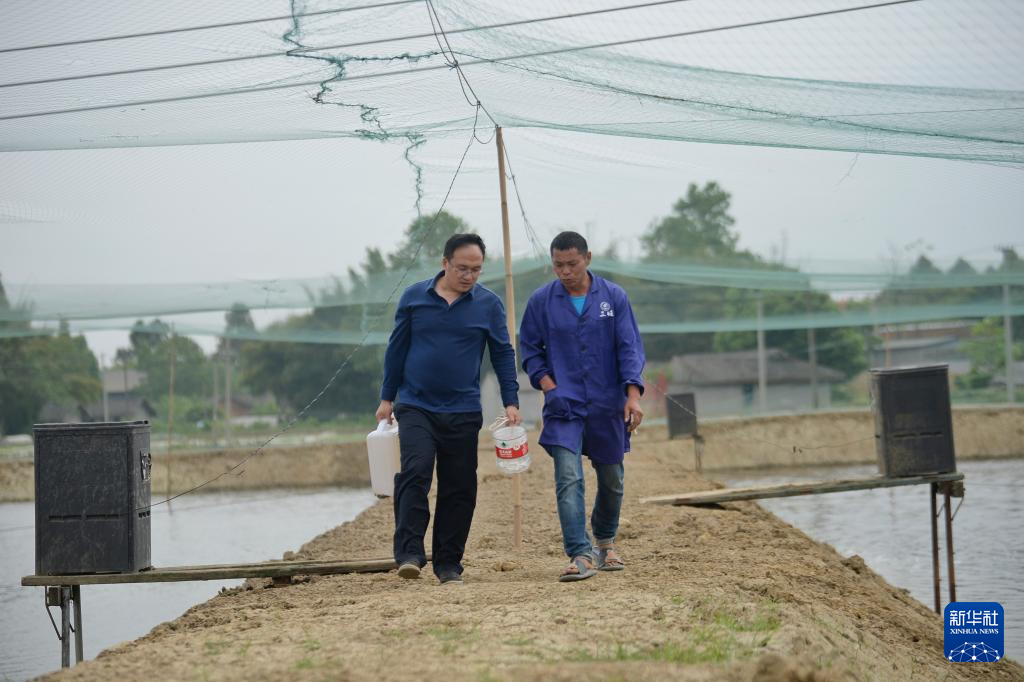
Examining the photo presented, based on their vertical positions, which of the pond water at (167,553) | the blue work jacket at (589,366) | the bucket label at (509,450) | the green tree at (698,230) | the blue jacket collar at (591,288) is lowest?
the pond water at (167,553)

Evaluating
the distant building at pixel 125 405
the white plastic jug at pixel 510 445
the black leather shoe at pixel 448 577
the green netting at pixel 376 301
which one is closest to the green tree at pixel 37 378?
the distant building at pixel 125 405

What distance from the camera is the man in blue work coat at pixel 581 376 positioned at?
5.61m

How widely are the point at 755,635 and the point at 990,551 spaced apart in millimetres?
8026

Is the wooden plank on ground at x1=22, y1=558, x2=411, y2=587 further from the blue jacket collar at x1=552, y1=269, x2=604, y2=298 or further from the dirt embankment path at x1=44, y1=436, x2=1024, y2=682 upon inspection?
the blue jacket collar at x1=552, y1=269, x2=604, y2=298

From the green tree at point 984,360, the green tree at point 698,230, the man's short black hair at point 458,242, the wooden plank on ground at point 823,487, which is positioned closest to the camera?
the man's short black hair at point 458,242

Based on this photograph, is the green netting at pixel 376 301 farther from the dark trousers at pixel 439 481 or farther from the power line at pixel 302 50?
the dark trousers at pixel 439 481

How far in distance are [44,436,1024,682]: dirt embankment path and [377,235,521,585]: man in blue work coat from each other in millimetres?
253

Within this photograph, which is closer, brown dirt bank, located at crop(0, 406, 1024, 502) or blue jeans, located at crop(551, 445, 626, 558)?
blue jeans, located at crop(551, 445, 626, 558)

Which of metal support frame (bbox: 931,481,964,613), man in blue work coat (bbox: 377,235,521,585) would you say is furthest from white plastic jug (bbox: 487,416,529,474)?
metal support frame (bbox: 931,481,964,613)

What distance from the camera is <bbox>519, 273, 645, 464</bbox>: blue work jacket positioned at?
564 centimetres

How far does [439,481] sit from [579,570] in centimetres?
82

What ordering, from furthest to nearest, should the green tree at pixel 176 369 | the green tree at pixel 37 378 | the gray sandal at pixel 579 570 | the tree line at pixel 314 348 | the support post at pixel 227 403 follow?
the green tree at pixel 176 369, the support post at pixel 227 403, the green tree at pixel 37 378, the tree line at pixel 314 348, the gray sandal at pixel 579 570

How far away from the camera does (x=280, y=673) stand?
3.63 meters

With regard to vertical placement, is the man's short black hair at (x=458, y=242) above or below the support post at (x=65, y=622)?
above
